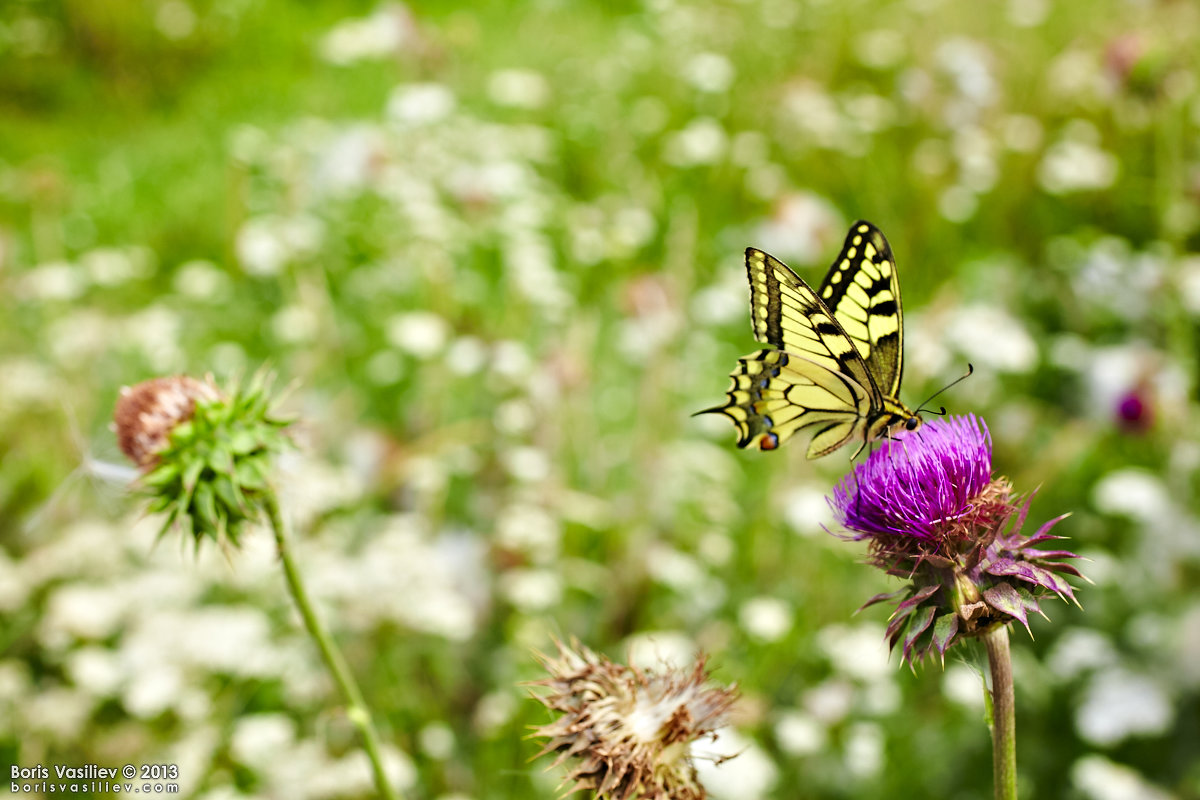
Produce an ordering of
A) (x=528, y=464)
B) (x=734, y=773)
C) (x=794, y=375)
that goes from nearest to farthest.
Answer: (x=794, y=375)
(x=734, y=773)
(x=528, y=464)

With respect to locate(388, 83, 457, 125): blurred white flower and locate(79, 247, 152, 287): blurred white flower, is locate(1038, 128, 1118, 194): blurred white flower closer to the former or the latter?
locate(388, 83, 457, 125): blurred white flower

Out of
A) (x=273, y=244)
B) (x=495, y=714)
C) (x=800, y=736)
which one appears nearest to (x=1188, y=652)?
(x=800, y=736)

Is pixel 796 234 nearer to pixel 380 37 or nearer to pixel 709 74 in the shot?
pixel 709 74

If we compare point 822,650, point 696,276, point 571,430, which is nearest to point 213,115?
point 696,276

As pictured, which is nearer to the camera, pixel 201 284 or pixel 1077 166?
pixel 201 284

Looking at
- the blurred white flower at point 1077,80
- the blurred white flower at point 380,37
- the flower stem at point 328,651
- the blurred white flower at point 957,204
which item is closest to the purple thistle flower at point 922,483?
the flower stem at point 328,651

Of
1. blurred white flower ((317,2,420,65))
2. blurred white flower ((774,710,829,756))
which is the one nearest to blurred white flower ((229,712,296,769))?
blurred white flower ((774,710,829,756))

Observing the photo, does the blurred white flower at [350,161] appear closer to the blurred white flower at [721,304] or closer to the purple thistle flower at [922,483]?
the blurred white flower at [721,304]
